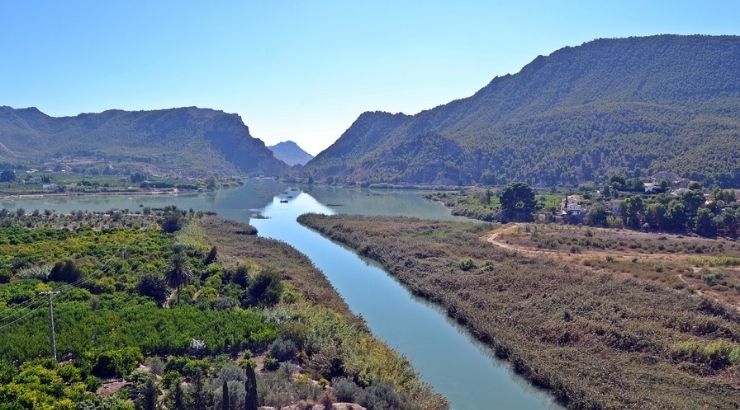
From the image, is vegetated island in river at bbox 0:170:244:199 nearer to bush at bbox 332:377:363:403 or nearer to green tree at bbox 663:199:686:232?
green tree at bbox 663:199:686:232

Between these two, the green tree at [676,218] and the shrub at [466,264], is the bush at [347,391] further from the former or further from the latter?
the green tree at [676,218]

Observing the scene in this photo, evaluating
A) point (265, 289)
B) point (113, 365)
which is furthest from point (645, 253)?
point (113, 365)

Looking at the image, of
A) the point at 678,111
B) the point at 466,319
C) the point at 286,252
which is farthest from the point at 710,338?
the point at 678,111

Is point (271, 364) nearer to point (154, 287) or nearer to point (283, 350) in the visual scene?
point (283, 350)

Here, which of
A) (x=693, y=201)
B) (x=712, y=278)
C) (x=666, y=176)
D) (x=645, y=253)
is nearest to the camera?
(x=712, y=278)

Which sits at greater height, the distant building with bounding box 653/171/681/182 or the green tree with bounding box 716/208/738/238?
the distant building with bounding box 653/171/681/182

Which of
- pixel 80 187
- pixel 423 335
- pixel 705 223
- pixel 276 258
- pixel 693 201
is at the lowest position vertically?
pixel 423 335

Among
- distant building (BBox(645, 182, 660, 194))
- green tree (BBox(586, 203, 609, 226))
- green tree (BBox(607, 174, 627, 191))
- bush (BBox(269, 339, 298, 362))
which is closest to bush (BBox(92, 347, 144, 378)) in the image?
bush (BBox(269, 339, 298, 362))
